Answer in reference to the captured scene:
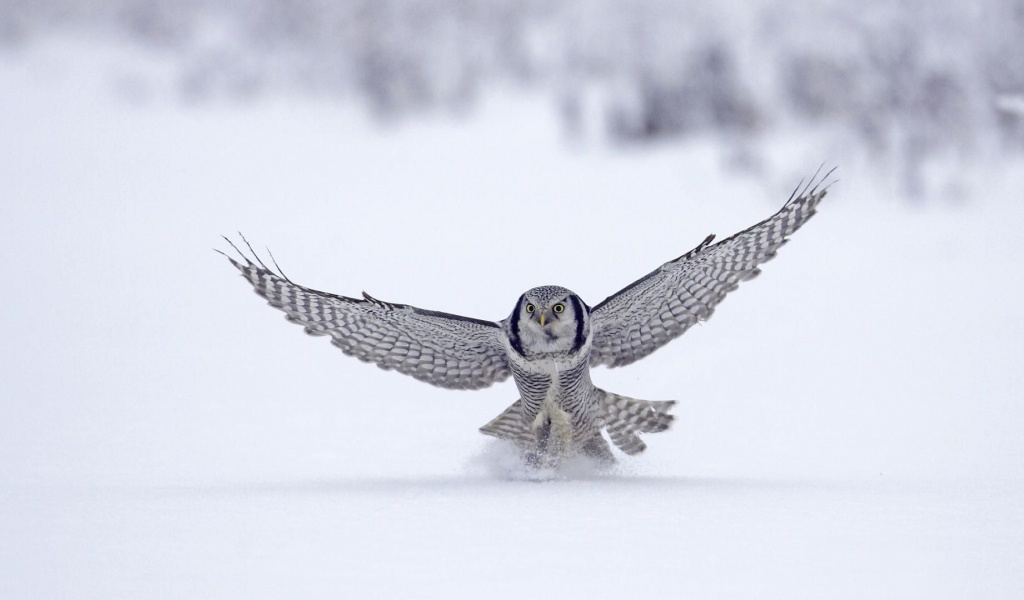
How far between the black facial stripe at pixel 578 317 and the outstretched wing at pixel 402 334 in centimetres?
36

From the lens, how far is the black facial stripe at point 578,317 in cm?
509

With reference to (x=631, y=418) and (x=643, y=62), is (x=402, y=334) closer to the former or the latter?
(x=631, y=418)

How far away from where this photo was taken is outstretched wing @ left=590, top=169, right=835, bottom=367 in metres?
5.14

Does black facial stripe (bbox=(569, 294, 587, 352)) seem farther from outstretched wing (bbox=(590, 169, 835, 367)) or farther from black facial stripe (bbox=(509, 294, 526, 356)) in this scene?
black facial stripe (bbox=(509, 294, 526, 356))

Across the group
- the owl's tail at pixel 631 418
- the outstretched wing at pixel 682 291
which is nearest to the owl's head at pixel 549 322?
the outstretched wing at pixel 682 291

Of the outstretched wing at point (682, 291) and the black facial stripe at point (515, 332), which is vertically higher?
the outstretched wing at point (682, 291)

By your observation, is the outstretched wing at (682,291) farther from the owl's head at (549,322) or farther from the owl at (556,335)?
the owl's head at (549,322)

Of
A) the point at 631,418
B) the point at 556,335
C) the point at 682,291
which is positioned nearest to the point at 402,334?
the point at 556,335

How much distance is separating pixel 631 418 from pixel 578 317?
0.61m

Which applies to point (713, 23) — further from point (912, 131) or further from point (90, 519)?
point (90, 519)

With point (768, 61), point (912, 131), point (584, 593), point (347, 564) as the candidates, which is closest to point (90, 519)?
point (347, 564)

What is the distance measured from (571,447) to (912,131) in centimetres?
993

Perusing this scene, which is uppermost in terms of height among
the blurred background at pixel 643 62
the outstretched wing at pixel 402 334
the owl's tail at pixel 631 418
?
the blurred background at pixel 643 62

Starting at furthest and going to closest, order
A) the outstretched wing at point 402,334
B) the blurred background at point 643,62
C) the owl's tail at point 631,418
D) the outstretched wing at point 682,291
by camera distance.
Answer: the blurred background at point 643,62 → the owl's tail at point 631,418 → the outstretched wing at point 402,334 → the outstretched wing at point 682,291
